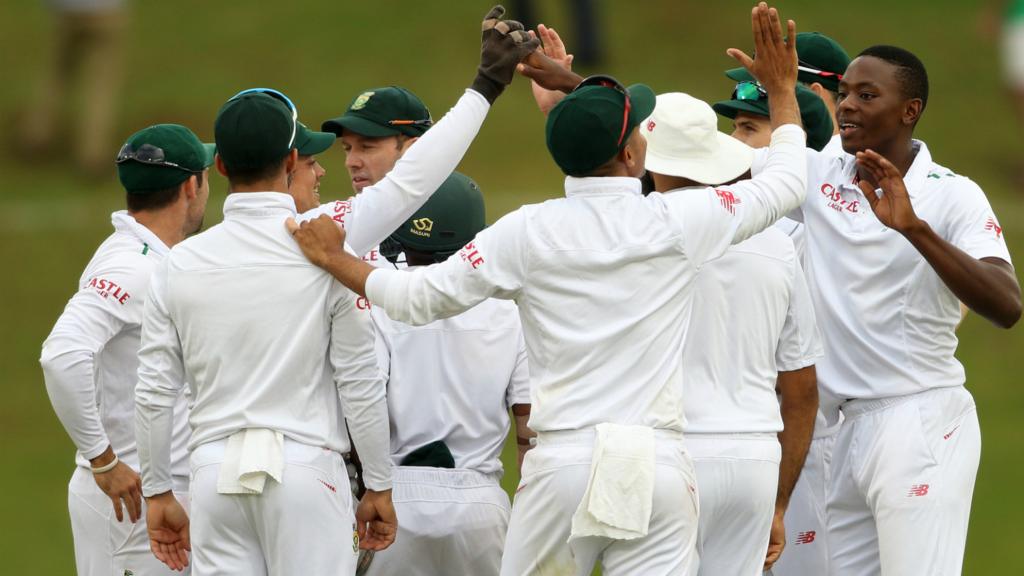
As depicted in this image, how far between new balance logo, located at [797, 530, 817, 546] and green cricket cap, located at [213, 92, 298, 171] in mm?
2548

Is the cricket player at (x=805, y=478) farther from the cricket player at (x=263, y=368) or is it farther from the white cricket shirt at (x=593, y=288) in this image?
the cricket player at (x=263, y=368)

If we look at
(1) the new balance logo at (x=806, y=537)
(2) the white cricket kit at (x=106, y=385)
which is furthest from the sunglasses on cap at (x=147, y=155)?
(1) the new balance logo at (x=806, y=537)

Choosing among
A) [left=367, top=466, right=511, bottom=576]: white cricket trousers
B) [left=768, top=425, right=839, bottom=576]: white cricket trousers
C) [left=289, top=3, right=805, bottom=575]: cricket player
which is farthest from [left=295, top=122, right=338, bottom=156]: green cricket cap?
[left=768, top=425, right=839, bottom=576]: white cricket trousers

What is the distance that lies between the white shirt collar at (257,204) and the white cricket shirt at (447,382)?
0.78m

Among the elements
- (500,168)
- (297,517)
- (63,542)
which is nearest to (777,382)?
(297,517)

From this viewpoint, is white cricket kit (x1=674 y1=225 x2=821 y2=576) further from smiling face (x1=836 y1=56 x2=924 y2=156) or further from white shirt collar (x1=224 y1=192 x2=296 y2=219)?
white shirt collar (x1=224 y1=192 x2=296 y2=219)

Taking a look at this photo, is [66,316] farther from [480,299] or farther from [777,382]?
[777,382]

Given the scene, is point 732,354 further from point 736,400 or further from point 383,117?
point 383,117

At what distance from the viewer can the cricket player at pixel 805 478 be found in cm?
611

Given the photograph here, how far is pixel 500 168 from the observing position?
649 inches

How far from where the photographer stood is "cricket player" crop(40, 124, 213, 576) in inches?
224

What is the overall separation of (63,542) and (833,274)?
655cm

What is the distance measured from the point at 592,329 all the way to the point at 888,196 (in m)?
1.20

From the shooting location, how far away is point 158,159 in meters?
5.93
